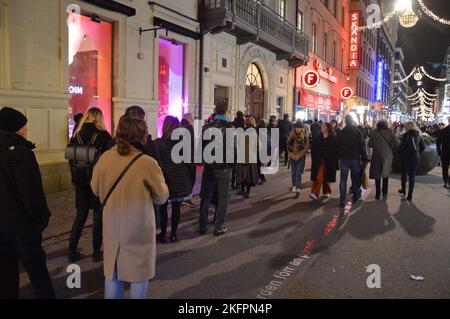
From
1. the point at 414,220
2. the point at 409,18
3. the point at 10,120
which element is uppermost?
the point at 409,18

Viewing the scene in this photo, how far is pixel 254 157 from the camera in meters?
8.41

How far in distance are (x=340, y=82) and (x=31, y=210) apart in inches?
1288

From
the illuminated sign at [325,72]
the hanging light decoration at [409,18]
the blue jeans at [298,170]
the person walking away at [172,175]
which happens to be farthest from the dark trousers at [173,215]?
the illuminated sign at [325,72]

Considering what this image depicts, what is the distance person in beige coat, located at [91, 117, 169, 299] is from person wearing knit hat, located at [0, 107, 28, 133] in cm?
86

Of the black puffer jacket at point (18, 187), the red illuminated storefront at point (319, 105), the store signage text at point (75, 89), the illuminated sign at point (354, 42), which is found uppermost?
the illuminated sign at point (354, 42)

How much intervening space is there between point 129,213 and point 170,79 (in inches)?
415

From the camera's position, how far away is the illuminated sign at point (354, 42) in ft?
113

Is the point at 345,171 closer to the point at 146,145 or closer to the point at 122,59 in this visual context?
the point at 146,145

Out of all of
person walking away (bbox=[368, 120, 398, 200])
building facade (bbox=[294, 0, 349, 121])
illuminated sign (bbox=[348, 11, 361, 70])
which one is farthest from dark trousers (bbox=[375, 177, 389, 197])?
illuminated sign (bbox=[348, 11, 361, 70])

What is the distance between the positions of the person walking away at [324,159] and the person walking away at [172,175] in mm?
3935

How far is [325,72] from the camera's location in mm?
27016

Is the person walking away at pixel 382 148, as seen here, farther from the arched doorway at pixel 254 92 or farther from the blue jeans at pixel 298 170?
the arched doorway at pixel 254 92

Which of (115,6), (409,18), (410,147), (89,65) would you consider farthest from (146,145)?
(409,18)

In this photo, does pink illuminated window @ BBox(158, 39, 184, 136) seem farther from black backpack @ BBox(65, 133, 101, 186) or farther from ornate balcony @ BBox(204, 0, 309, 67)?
black backpack @ BBox(65, 133, 101, 186)
